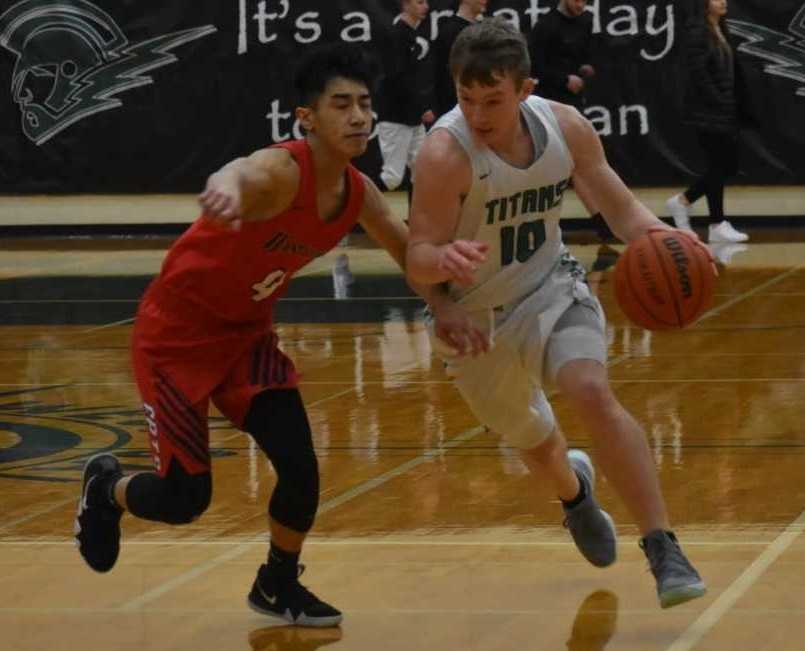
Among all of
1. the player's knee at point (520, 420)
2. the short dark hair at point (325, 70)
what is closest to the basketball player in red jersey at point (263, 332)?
the short dark hair at point (325, 70)

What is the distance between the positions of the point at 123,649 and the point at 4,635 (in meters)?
0.36

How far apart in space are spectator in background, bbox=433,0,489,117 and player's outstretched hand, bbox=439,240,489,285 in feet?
28.1

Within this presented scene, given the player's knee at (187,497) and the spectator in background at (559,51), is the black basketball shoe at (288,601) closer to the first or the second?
the player's knee at (187,497)

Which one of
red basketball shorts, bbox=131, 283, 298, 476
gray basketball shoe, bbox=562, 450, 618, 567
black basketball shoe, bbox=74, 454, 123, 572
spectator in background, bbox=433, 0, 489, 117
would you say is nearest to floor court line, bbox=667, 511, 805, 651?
gray basketball shoe, bbox=562, 450, 618, 567

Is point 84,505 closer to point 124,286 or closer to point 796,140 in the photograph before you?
point 124,286

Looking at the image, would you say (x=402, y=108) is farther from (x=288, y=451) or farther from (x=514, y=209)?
(x=288, y=451)

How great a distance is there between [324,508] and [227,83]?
38.4 feet

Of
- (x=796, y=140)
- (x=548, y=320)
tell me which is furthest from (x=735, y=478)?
(x=796, y=140)

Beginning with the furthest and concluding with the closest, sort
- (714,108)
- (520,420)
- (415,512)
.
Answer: (714,108)
(415,512)
(520,420)

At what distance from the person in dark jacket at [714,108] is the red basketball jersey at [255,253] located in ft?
34.6

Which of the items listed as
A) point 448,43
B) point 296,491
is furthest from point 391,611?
point 448,43

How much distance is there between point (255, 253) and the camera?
4.83m

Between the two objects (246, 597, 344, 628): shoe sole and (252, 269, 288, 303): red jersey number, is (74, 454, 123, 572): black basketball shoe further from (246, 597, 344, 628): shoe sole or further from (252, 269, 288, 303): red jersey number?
(252, 269, 288, 303): red jersey number

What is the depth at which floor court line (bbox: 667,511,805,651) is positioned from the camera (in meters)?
4.57
